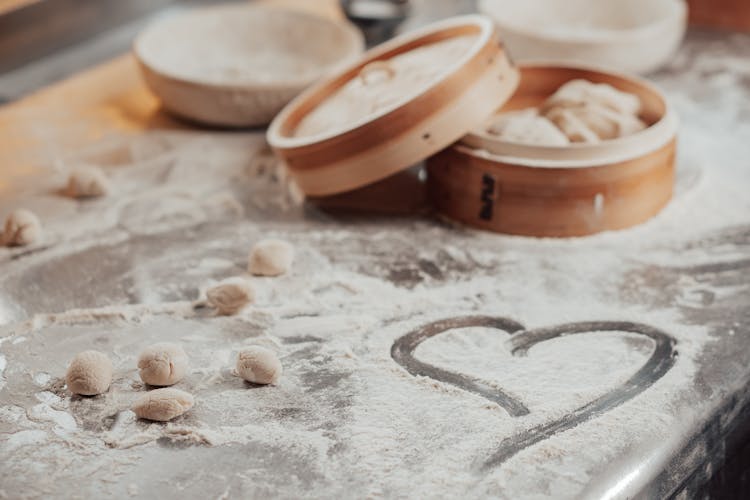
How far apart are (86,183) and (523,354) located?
0.97 m

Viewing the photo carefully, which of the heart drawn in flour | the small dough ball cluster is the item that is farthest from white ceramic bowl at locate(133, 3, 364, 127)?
the heart drawn in flour

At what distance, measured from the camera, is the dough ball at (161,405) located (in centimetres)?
130

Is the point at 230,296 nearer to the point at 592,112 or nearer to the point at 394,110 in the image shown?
the point at 394,110

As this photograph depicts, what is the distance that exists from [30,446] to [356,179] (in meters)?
0.77

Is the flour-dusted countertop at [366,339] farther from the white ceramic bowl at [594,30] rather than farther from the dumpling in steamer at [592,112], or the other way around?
the white ceramic bowl at [594,30]

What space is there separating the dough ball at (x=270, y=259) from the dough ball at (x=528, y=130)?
0.46 meters

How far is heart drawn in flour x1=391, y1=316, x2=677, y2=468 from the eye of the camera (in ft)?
4.23

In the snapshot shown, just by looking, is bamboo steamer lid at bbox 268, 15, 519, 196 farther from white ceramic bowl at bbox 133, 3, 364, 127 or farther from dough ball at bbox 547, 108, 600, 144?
→ white ceramic bowl at bbox 133, 3, 364, 127

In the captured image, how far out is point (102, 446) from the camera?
1269mm

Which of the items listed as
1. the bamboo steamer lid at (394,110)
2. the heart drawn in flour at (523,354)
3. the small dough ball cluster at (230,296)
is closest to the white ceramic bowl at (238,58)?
the bamboo steamer lid at (394,110)

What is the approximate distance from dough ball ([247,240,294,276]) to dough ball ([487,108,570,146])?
1.50 feet

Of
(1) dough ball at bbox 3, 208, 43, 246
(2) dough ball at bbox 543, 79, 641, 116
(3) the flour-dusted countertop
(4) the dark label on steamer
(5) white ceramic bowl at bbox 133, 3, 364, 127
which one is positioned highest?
(2) dough ball at bbox 543, 79, 641, 116

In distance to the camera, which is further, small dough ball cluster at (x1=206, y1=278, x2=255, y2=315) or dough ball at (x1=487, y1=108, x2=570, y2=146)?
dough ball at (x1=487, y1=108, x2=570, y2=146)

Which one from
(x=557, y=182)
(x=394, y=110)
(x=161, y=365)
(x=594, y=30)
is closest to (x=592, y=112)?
(x=557, y=182)
